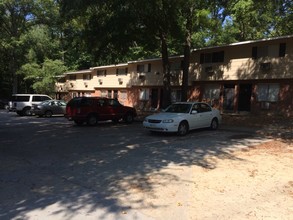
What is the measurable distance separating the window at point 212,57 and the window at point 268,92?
410cm

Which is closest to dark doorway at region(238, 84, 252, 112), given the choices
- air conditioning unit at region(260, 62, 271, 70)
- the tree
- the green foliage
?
air conditioning unit at region(260, 62, 271, 70)

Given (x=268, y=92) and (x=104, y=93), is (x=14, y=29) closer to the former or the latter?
(x=104, y=93)

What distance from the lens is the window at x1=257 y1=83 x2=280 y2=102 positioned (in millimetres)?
24083

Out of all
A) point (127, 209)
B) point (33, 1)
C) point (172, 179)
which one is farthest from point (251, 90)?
point (33, 1)

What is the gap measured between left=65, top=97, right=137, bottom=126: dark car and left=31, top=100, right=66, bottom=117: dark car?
8262 millimetres

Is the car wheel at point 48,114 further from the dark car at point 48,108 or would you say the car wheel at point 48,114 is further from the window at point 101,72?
the window at point 101,72

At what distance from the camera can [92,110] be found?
2103 cm

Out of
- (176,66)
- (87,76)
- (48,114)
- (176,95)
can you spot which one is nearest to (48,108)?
(48,114)

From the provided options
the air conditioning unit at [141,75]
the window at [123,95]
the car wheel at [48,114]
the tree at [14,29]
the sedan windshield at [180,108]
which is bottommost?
the car wheel at [48,114]

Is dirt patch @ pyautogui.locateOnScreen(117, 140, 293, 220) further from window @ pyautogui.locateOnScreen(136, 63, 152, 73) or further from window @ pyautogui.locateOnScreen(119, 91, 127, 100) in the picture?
window @ pyautogui.locateOnScreen(119, 91, 127, 100)

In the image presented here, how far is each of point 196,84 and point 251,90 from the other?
556 centimetres

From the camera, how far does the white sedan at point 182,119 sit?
612 inches

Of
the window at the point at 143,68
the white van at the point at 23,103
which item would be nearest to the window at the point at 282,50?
the window at the point at 143,68

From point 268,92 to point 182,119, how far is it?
446 inches
